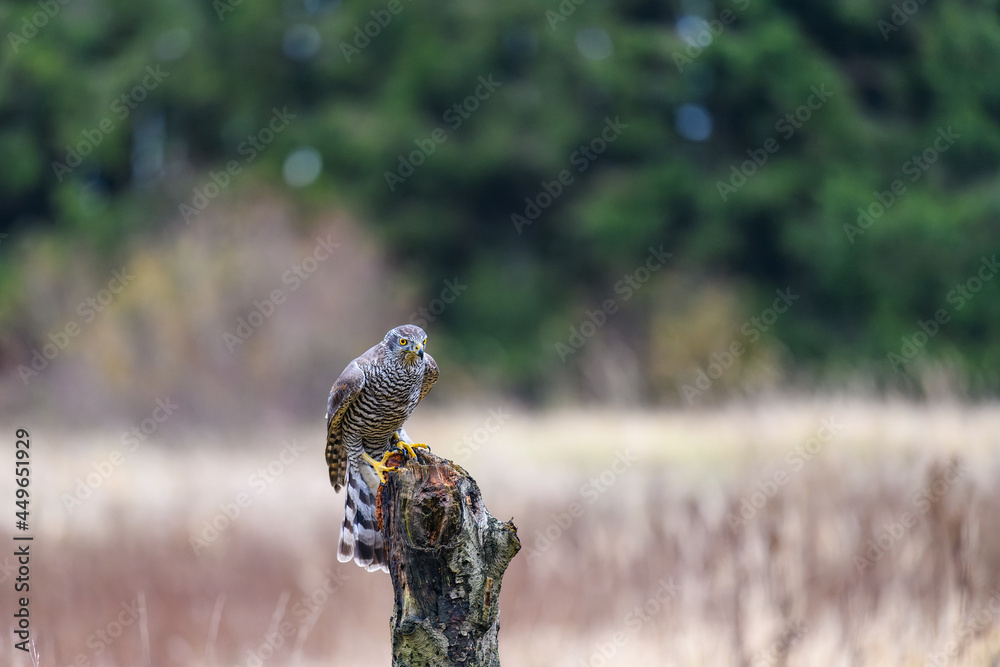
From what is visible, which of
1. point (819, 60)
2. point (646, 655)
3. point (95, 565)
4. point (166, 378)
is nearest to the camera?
point (646, 655)

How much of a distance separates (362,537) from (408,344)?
0.65 metres

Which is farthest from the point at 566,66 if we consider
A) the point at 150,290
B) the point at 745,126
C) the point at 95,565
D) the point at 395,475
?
the point at 395,475

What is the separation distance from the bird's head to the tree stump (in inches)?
38.9

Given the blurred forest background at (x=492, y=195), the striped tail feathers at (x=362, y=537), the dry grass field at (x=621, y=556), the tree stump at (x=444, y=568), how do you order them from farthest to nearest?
1. the blurred forest background at (x=492, y=195)
2. the dry grass field at (x=621, y=556)
3. the striped tail feathers at (x=362, y=537)
4. the tree stump at (x=444, y=568)

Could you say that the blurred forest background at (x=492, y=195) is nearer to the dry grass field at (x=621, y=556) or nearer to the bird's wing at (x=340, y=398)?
the dry grass field at (x=621, y=556)

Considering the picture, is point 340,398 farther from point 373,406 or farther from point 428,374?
point 428,374

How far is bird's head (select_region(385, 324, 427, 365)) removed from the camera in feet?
10.4

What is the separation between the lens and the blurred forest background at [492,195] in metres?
13.0

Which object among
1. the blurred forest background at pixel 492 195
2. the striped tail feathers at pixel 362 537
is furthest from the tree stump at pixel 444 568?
the blurred forest background at pixel 492 195

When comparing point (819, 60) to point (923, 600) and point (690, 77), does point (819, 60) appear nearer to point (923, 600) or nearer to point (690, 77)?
point (690, 77)

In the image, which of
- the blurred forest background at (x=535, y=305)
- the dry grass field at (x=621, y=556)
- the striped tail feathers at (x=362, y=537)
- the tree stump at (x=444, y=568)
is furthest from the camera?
the blurred forest background at (x=535, y=305)

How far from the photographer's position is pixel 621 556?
15.9 ft

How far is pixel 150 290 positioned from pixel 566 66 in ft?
29.1

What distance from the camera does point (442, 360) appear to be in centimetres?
1653
